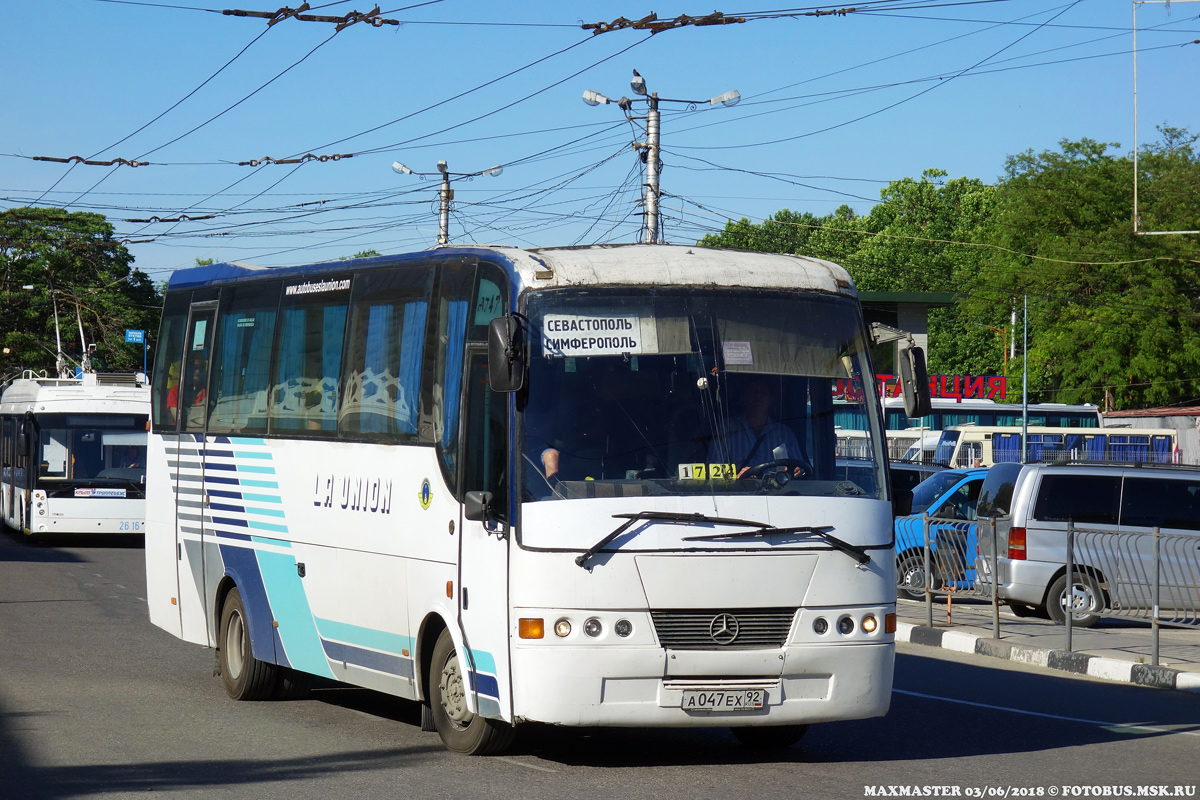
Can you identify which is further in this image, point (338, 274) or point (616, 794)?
point (338, 274)

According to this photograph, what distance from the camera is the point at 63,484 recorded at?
2805 centimetres

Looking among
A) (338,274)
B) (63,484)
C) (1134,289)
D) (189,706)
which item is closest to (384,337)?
(338,274)

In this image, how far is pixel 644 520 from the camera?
25.7 feet

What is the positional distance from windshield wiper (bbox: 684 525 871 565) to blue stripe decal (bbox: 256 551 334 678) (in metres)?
3.37

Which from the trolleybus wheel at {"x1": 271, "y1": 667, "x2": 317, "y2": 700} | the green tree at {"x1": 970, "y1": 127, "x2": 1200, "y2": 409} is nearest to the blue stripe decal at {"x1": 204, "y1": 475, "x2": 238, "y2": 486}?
the trolleybus wheel at {"x1": 271, "y1": 667, "x2": 317, "y2": 700}

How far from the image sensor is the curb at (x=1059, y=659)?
42.9ft

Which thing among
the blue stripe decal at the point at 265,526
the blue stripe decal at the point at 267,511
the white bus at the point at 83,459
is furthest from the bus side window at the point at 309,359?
the white bus at the point at 83,459

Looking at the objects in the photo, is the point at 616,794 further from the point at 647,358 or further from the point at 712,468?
the point at 647,358

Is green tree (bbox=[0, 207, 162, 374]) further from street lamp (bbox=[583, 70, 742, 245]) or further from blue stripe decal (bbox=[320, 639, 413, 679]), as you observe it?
blue stripe decal (bbox=[320, 639, 413, 679])

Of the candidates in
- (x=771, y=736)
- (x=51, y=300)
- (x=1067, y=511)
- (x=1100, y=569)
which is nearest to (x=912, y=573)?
(x=1067, y=511)

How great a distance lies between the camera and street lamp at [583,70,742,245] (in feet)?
84.1

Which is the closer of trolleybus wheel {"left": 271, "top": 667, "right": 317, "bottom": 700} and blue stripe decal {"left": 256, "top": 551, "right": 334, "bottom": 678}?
blue stripe decal {"left": 256, "top": 551, "right": 334, "bottom": 678}

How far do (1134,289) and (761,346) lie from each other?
53970 millimetres

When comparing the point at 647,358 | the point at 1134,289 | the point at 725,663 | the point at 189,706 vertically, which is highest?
the point at 1134,289
